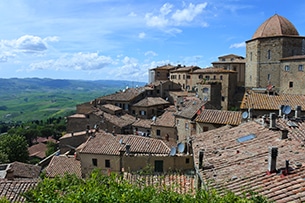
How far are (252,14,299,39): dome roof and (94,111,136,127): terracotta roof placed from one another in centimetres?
2700

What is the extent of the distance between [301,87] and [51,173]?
37839mm

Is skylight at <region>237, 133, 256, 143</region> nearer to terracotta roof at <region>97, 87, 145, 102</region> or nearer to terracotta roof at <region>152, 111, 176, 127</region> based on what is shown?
terracotta roof at <region>152, 111, 176, 127</region>

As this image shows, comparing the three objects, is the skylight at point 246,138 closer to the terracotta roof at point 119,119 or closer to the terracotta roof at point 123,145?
the terracotta roof at point 123,145

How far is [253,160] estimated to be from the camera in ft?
39.4

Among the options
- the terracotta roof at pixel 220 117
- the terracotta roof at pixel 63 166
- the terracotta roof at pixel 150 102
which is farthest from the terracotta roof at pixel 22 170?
the terracotta roof at pixel 150 102

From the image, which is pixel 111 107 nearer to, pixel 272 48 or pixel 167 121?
pixel 167 121

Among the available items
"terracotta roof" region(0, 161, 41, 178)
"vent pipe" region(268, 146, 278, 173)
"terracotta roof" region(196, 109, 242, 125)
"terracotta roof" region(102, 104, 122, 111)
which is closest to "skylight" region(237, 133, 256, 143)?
"vent pipe" region(268, 146, 278, 173)

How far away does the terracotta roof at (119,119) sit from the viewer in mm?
46931

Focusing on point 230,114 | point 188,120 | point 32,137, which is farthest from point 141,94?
point 32,137

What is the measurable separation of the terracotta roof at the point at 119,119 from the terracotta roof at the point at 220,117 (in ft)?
61.9

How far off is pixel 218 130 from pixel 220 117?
976cm

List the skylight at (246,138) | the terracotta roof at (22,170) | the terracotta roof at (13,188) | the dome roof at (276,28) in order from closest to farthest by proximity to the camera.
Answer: the terracotta roof at (13,188), the skylight at (246,138), the terracotta roof at (22,170), the dome roof at (276,28)

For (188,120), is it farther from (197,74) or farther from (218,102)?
→ (197,74)

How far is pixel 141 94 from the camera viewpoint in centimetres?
5994
